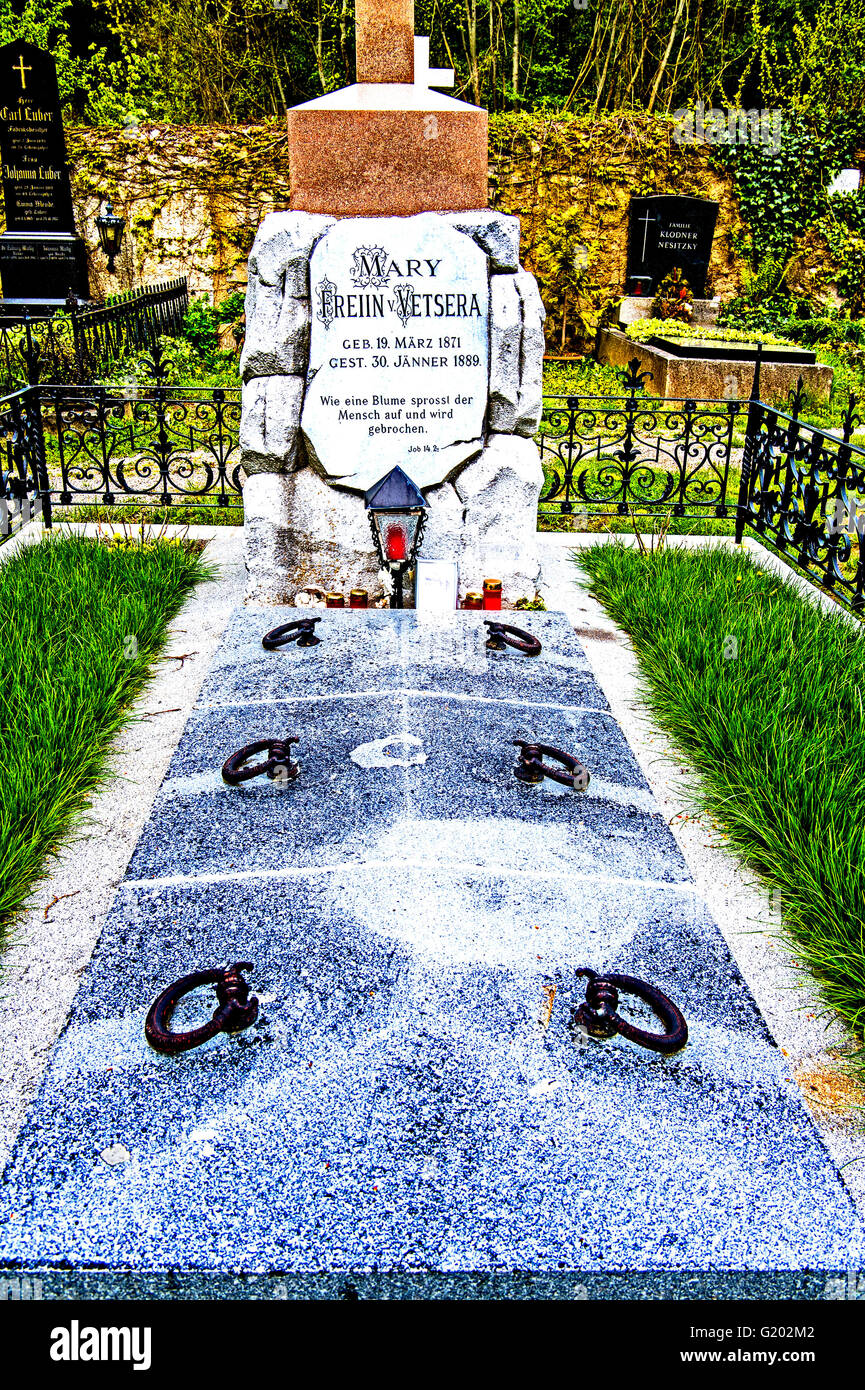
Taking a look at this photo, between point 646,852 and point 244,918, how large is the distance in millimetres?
1101

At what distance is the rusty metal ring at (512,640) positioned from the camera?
3998 millimetres

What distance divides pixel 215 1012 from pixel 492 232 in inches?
155

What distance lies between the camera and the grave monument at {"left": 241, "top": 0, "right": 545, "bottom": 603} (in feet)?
15.2

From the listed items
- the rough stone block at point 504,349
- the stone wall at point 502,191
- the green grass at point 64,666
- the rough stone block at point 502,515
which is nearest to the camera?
the green grass at point 64,666

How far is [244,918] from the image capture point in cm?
241

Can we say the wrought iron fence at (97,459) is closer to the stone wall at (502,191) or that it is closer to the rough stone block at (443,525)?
the rough stone block at (443,525)

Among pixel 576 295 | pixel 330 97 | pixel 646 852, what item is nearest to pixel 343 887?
pixel 646 852

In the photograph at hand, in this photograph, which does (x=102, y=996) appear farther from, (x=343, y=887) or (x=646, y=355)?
(x=646, y=355)

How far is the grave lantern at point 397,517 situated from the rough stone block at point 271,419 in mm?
512

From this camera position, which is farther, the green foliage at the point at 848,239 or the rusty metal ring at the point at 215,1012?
the green foliage at the point at 848,239

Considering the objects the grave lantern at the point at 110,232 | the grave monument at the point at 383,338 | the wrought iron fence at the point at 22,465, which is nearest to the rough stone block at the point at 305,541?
Answer: the grave monument at the point at 383,338

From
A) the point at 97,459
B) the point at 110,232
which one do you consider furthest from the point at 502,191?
the point at 97,459

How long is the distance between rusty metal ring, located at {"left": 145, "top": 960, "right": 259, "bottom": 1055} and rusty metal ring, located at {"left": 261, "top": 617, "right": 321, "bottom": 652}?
6.49ft

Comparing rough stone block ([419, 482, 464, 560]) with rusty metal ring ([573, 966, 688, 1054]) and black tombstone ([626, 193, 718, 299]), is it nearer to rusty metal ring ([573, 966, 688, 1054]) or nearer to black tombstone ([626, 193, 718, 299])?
rusty metal ring ([573, 966, 688, 1054])
